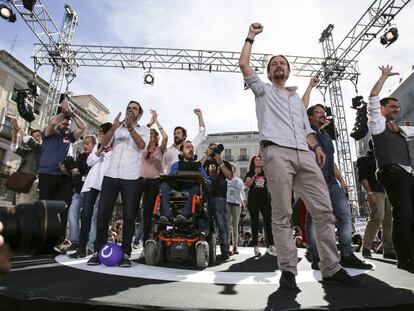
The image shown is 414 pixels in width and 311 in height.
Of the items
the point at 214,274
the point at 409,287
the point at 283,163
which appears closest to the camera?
the point at 409,287

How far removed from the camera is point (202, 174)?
385 centimetres

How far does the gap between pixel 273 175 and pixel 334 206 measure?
1.50m

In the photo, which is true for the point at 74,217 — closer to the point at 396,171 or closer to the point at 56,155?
the point at 56,155

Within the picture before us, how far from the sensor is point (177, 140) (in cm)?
515

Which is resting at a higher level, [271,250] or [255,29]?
[255,29]

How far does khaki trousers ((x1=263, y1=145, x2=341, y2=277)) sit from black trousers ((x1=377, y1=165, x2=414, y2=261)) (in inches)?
44.4

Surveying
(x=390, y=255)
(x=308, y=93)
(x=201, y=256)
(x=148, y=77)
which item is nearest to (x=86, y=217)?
(x=201, y=256)

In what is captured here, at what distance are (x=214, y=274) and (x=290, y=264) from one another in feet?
2.95

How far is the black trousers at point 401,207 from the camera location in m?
2.99

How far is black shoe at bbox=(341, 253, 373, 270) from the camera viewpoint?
3.14m

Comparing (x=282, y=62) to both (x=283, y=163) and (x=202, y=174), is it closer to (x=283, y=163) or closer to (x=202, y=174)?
(x=283, y=163)

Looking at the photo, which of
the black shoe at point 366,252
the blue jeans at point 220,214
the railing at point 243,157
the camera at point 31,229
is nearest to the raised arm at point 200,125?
the blue jeans at point 220,214

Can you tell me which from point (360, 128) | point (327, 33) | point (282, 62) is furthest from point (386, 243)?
point (327, 33)

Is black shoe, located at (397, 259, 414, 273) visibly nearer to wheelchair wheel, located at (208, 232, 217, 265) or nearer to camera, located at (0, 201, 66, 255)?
wheelchair wheel, located at (208, 232, 217, 265)
